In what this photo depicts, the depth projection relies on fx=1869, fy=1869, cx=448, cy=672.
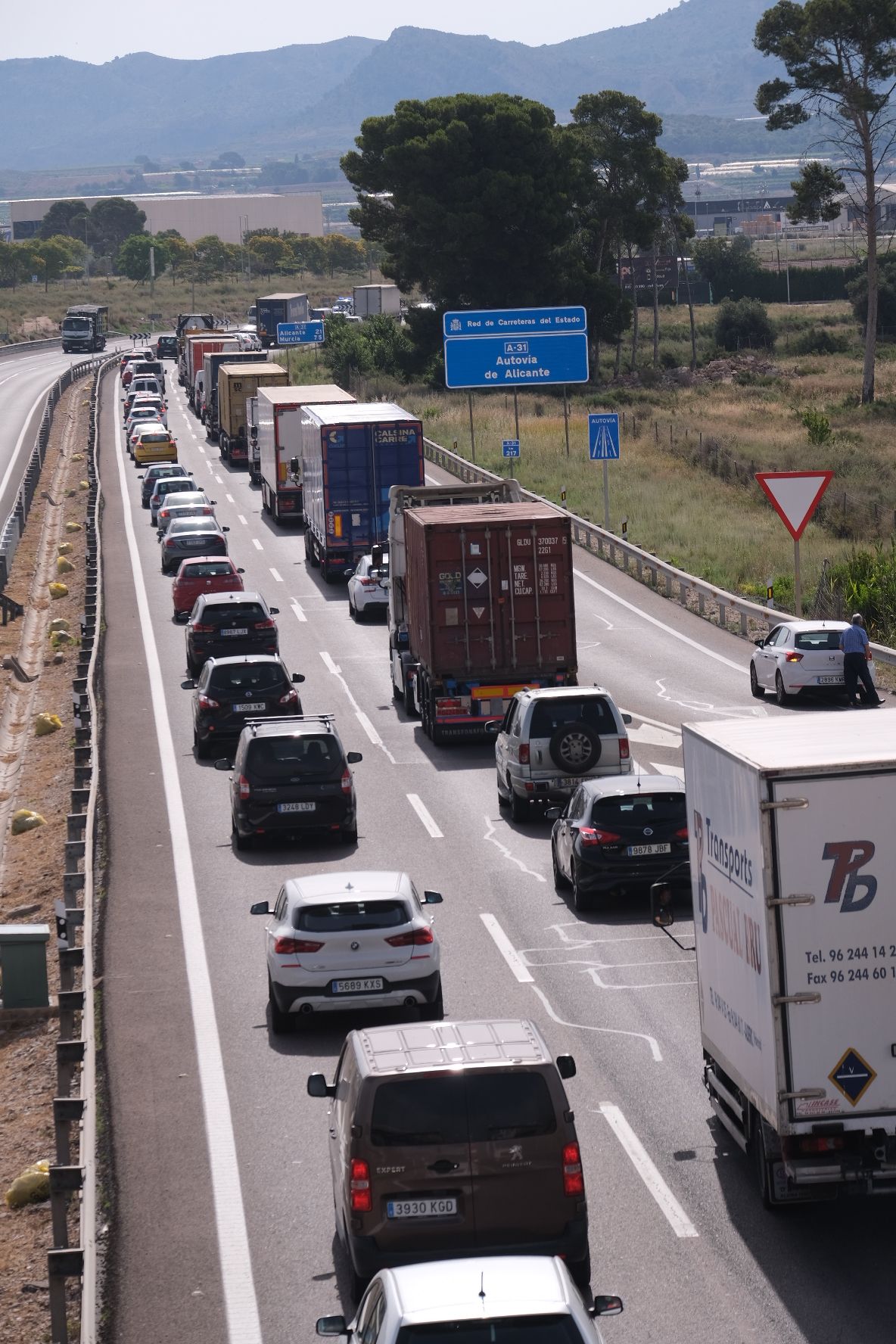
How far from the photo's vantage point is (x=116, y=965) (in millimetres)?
17734

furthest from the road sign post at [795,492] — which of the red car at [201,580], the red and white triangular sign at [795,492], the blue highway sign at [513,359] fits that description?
the blue highway sign at [513,359]

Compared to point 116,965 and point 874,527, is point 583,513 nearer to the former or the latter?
point 874,527

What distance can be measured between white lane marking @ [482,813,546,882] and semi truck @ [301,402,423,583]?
19.5m

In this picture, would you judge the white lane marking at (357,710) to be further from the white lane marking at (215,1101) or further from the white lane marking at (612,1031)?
the white lane marking at (612,1031)

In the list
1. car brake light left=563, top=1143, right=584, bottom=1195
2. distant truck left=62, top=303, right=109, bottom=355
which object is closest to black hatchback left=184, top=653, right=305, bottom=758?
car brake light left=563, top=1143, right=584, bottom=1195

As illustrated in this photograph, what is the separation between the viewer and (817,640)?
3016cm

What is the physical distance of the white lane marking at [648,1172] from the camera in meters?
11.4

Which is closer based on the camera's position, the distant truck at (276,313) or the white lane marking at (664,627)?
the white lane marking at (664,627)

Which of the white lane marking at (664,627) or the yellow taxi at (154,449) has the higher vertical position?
the yellow taxi at (154,449)

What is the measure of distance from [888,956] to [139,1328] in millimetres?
4620

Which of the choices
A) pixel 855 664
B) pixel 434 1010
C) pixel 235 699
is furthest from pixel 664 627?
pixel 434 1010

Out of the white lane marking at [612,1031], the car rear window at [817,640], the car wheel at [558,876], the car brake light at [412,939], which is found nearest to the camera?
the white lane marking at [612,1031]

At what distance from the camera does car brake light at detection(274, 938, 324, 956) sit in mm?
15000

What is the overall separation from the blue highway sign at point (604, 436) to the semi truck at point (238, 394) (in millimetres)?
23456
